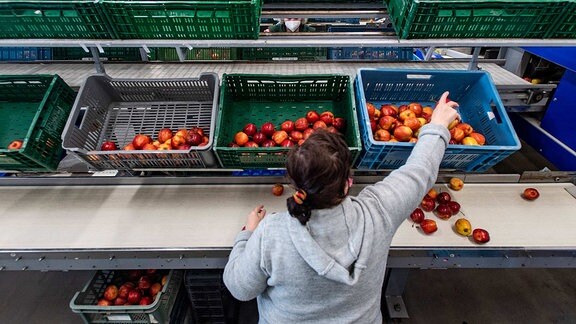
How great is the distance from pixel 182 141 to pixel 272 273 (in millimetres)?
1115

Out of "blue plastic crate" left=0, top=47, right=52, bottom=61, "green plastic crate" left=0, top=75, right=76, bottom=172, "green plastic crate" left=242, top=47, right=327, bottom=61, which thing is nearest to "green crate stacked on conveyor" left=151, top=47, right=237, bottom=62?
"green plastic crate" left=242, top=47, right=327, bottom=61

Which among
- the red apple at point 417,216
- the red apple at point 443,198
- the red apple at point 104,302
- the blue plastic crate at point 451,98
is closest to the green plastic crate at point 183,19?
the blue plastic crate at point 451,98

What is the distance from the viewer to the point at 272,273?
1.13m

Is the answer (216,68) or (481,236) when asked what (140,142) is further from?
(481,236)

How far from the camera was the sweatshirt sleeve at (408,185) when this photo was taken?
1.19 meters

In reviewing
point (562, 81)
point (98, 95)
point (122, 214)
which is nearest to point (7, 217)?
point (122, 214)

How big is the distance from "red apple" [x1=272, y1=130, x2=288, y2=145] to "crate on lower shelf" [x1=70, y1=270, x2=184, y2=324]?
1228 millimetres

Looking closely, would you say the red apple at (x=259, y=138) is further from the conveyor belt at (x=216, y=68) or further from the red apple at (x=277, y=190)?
the conveyor belt at (x=216, y=68)

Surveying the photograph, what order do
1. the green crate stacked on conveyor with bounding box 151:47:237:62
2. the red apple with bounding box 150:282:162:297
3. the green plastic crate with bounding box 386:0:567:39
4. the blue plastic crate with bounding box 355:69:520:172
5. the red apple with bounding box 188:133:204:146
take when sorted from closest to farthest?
1. the green plastic crate with bounding box 386:0:567:39
2. the blue plastic crate with bounding box 355:69:520:172
3. the red apple with bounding box 188:133:204:146
4. the red apple with bounding box 150:282:162:297
5. the green crate stacked on conveyor with bounding box 151:47:237:62

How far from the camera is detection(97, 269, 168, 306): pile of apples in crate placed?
218cm

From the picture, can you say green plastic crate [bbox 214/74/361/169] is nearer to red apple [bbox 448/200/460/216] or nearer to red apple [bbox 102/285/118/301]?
red apple [bbox 448/200/460/216]

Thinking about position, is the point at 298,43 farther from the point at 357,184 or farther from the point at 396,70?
the point at 357,184

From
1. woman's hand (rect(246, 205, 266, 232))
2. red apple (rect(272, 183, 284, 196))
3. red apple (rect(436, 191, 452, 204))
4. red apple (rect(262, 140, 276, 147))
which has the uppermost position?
red apple (rect(262, 140, 276, 147))

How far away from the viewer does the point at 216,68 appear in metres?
2.66
